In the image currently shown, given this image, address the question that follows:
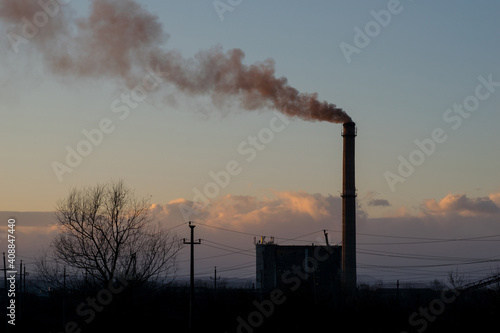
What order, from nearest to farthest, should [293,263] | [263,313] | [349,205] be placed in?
[263,313], [349,205], [293,263]

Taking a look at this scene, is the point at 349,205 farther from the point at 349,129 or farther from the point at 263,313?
the point at 263,313

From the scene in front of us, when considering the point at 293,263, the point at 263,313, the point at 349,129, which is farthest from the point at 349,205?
the point at 293,263

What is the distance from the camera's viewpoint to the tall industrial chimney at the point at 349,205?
165ft

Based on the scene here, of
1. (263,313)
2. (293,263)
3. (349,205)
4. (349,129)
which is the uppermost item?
(349,129)

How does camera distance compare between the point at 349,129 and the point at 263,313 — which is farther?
the point at 349,129

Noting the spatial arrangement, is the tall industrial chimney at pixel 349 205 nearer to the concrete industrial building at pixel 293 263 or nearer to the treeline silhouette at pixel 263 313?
the treeline silhouette at pixel 263 313

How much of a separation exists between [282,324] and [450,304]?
9.97 m

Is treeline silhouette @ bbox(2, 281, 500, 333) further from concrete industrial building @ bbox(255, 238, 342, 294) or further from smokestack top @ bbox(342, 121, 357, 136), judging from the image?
concrete industrial building @ bbox(255, 238, 342, 294)

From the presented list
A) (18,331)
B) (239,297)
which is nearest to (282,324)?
(239,297)

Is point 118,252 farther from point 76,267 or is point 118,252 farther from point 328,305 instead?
point 328,305

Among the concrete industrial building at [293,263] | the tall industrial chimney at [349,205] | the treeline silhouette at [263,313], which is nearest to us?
the treeline silhouette at [263,313]

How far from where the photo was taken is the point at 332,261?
6950 centimetres

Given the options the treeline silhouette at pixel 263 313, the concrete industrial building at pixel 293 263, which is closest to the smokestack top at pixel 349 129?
the treeline silhouette at pixel 263 313

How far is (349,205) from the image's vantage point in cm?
5075
